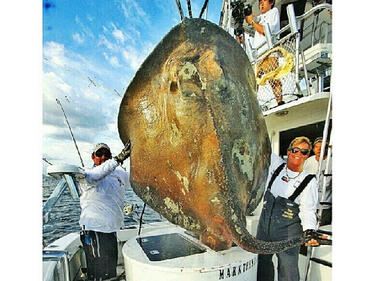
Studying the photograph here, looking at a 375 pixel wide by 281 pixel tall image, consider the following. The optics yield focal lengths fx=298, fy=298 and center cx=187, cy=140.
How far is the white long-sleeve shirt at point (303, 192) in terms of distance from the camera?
1.20 metres

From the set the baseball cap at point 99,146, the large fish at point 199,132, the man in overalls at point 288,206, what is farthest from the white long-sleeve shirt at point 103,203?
the man in overalls at point 288,206

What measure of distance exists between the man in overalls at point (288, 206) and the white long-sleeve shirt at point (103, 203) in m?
0.68

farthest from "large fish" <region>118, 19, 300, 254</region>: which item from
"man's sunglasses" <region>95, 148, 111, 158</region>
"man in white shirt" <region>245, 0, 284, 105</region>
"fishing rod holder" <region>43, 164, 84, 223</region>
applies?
"man in white shirt" <region>245, 0, 284, 105</region>

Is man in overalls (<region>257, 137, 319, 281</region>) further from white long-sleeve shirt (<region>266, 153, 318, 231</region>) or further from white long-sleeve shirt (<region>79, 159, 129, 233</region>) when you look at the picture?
white long-sleeve shirt (<region>79, 159, 129, 233</region>)

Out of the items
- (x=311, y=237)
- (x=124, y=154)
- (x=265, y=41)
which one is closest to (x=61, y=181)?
(x=124, y=154)

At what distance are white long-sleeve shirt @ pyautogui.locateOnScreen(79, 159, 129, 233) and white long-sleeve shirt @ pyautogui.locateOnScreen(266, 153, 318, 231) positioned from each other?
72 centimetres

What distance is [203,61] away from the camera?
2.45ft

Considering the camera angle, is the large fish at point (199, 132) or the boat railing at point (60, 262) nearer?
the large fish at point (199, 132)

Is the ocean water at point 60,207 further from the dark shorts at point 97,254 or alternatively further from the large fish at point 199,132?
the large fish at point 199,132

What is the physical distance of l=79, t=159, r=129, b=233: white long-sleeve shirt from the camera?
135cm

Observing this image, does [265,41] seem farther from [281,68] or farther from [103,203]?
[103,203]

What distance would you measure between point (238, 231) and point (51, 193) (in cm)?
65
